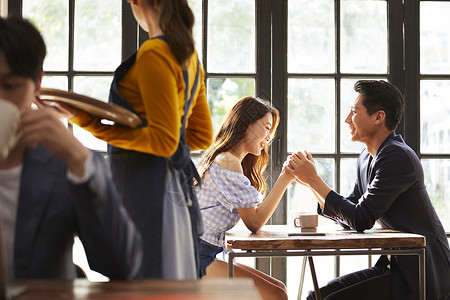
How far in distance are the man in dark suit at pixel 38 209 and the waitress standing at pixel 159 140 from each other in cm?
45

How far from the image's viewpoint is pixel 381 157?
98.8 inches

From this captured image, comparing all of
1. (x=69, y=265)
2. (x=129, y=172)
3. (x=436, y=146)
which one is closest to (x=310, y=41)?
(x=436, y=146)

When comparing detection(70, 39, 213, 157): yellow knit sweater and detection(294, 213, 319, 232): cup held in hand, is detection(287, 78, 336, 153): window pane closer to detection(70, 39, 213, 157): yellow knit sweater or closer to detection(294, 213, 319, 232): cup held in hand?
detection(294, 213, 319, 232): cup held in hand

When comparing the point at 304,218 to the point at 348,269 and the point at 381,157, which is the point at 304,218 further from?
the point at 348,269

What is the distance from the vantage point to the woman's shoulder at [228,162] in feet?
8.16

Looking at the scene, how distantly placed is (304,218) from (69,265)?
1555 mm

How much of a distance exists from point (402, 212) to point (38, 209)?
6.09 feet

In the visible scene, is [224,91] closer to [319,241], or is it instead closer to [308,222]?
[308,222]

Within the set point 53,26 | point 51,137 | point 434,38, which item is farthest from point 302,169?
point 51,137

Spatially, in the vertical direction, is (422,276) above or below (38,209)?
below

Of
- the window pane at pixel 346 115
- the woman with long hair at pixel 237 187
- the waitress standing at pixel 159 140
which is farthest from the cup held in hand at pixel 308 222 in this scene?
the window pane at pixel 346 115

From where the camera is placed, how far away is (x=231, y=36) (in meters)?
3.32

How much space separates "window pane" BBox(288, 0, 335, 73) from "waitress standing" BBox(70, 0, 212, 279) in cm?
183

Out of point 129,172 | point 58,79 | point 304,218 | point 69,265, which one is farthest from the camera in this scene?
point 58,79
